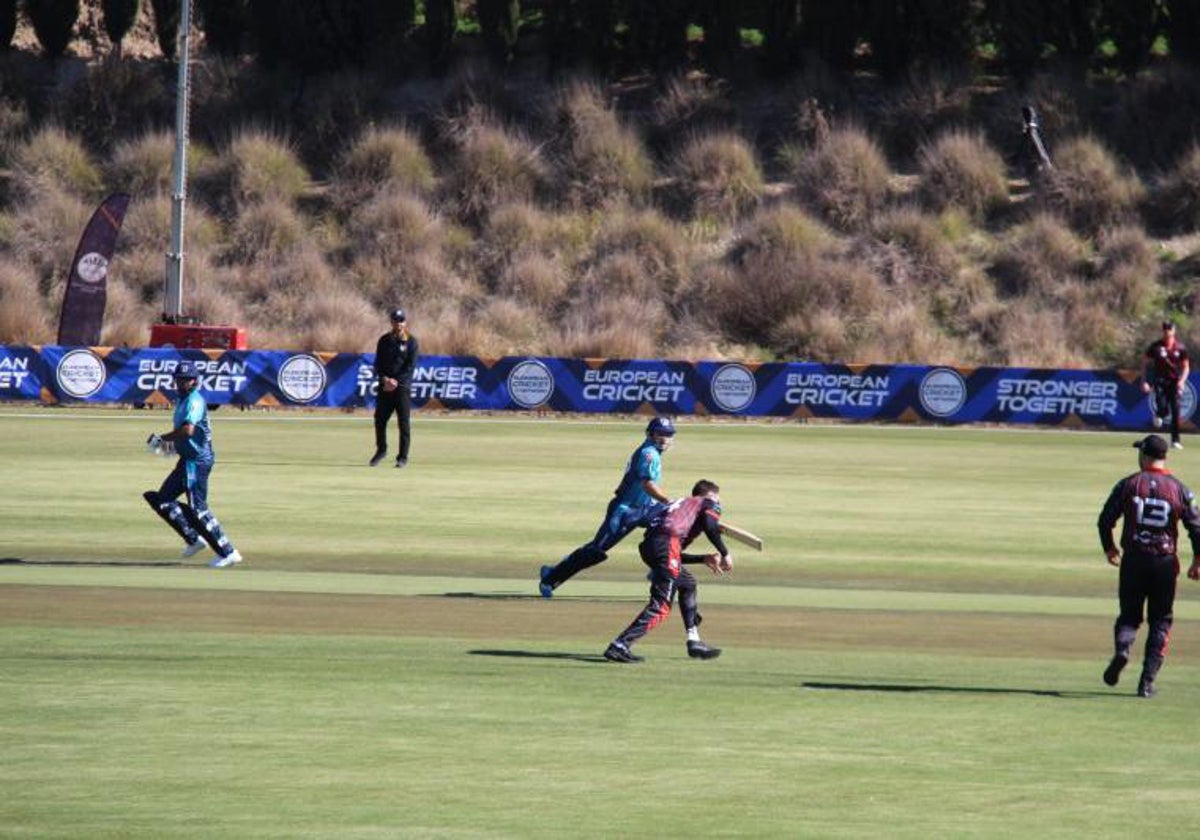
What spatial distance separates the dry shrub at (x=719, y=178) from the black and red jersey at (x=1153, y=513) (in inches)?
1710

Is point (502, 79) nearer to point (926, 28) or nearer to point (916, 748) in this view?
point (926, 28)

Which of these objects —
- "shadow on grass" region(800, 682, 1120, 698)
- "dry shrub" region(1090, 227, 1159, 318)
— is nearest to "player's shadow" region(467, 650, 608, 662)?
"shadow on grass" region(800, 682, 1120, 698)

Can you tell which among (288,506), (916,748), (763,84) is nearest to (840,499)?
(288,506)

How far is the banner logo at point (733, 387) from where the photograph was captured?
41812mm

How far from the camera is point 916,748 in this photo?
1184cm

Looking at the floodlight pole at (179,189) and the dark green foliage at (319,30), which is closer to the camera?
the floodlight pole at (179,189)

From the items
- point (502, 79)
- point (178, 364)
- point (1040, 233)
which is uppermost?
point (502, 79)

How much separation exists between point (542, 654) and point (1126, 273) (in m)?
39.4

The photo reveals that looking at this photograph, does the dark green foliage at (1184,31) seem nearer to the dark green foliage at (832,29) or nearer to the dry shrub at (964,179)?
the dry shrub at (964,179)

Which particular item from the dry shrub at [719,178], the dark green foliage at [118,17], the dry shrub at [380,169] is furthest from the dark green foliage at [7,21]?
the dry shrub at [719,178]

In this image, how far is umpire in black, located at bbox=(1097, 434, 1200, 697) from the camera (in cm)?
1316

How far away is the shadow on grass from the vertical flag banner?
32904mm

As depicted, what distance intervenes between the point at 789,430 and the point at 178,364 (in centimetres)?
1253

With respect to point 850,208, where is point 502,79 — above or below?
above
